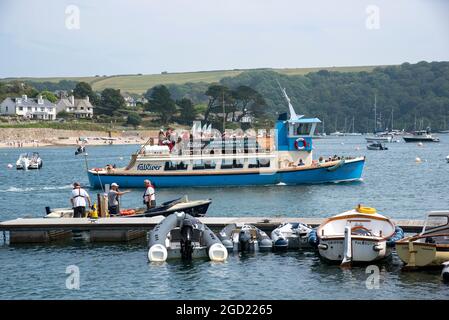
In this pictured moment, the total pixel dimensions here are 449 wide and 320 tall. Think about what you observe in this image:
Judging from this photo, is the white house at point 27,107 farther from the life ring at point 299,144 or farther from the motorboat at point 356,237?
the motorboat at point 356,237

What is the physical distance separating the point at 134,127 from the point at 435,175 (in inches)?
4931

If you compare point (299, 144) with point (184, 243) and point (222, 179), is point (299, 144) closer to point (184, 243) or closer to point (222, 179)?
point (222, 179)

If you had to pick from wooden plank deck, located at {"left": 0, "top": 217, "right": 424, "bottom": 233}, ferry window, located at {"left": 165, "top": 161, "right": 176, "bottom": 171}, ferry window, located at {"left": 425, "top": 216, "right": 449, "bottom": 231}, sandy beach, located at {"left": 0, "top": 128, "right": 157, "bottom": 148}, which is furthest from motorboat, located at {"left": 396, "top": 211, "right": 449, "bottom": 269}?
sandy beach, located at {"left": 0, "top": 128, "right": 157, "bottom": 148}

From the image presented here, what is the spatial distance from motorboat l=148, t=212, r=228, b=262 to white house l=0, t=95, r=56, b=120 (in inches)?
6576

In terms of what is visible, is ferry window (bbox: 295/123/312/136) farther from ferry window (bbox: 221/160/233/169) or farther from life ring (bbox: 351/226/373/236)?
life ring (bbox: 351/226/373/236)

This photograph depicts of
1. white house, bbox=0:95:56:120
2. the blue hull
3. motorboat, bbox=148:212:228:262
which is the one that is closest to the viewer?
motorboat, bbox=148:212:228:262

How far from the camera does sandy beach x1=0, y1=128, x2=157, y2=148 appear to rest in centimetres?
17150

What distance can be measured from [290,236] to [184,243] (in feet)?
14.5

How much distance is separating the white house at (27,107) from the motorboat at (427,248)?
172399mm

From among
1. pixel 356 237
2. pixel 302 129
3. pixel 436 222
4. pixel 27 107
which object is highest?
pixel 27 107

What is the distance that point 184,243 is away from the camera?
29609 millimetres

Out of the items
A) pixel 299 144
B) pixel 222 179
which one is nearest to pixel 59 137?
pixel 222 179
